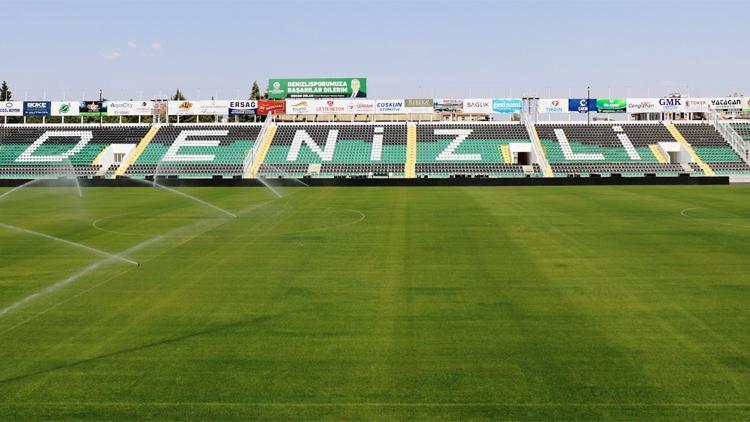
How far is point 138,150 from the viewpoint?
208ft

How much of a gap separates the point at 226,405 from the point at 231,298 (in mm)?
5226

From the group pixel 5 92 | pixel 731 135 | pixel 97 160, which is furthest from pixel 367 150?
pixel 5 92

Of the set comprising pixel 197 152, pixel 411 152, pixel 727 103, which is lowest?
pixel 197 152

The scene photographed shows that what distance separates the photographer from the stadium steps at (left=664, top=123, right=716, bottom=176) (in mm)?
56062

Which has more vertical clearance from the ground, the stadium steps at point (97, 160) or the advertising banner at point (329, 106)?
the advertising banner at point (329, 106)

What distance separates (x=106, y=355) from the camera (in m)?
9.01

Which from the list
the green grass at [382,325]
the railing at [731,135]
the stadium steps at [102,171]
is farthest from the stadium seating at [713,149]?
the stadium steps at [102,171]

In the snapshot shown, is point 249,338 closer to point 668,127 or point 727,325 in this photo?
point 727,325

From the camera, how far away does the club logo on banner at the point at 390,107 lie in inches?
2699

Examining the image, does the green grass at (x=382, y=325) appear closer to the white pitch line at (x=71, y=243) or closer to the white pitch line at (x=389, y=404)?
the white pitch line at (x=389, y=404)

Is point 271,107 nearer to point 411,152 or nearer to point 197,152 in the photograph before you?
point 197,152

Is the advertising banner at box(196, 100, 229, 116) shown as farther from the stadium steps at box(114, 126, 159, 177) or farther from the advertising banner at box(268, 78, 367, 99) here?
the stadium steps at box(114, 126, 159, 177)

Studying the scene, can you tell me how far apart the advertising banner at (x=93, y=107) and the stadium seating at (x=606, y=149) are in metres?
46.7

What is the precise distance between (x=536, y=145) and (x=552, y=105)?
7.98 meters
